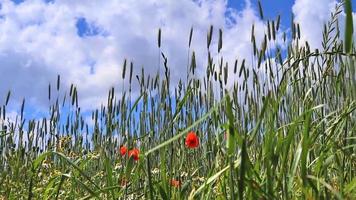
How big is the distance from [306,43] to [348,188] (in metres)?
1.73

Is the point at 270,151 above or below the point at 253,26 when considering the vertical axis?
below

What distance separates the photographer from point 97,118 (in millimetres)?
3377

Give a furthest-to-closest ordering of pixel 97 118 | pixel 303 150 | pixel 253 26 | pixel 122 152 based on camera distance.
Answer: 1. pixel 97 118
2. pixel 253 26
3. pixel 122 152
4. pixel 303 150

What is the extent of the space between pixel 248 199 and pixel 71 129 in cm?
280

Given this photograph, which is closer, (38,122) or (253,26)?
(253,26)

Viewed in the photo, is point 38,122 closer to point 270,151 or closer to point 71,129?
point 71,129

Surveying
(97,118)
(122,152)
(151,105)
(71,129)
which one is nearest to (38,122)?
(71,129)

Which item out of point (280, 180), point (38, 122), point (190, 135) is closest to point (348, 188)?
point (280, 180)

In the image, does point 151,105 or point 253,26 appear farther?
point 151,105

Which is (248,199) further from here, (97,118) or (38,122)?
(38,122)

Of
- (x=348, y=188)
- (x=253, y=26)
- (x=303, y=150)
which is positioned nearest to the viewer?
(x=303, y=150)

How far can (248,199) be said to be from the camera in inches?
41.7

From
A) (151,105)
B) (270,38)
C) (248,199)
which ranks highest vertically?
(270,38)

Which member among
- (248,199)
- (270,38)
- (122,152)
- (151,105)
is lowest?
(248,199)
